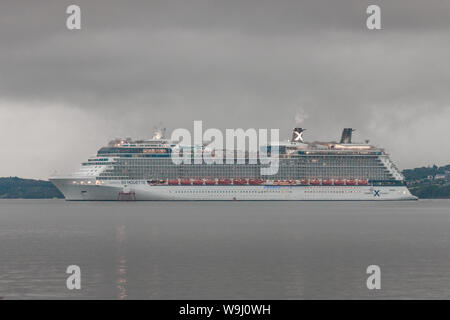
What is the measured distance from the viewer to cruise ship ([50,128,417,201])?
164 m

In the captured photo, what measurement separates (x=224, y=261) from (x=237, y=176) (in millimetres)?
123091

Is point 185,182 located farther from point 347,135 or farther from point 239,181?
point 347,135

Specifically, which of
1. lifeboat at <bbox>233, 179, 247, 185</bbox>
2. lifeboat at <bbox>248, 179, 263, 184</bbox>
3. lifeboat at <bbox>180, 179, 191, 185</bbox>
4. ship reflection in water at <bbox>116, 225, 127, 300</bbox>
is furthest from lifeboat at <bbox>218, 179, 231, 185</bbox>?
ship reflection in water at <bbox>116, 225, 127, 300</bbox>

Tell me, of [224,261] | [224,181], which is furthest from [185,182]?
[224,261]

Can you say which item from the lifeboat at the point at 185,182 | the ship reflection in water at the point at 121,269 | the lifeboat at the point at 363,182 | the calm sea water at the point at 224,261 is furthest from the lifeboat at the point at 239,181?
the ship reflection in water at the point at 121,269

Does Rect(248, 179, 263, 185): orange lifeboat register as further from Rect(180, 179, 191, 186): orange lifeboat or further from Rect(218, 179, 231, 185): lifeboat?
Rect(180, 179, 191, 186): orange lifeboat

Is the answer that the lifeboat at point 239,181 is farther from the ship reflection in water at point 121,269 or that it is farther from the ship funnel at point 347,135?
the ship reflection in water at point 121,269

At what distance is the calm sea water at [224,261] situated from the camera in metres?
A: 38.2

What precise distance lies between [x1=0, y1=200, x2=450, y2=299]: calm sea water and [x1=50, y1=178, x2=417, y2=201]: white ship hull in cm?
8027

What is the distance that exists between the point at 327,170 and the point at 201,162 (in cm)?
2900
